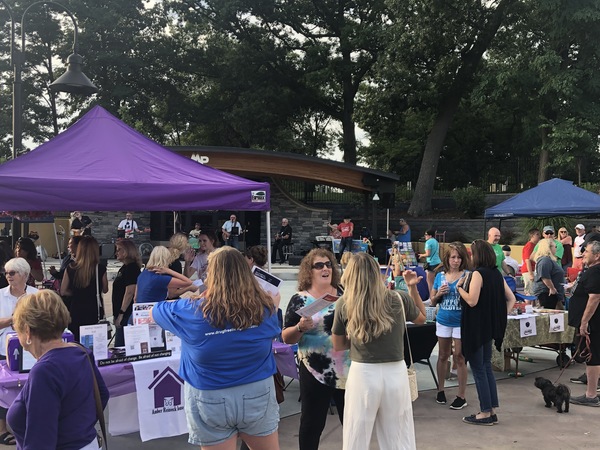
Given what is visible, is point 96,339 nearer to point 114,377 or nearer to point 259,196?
point 114,377

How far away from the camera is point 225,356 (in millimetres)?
2807

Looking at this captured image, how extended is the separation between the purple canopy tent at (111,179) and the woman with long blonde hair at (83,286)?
1.50 ft

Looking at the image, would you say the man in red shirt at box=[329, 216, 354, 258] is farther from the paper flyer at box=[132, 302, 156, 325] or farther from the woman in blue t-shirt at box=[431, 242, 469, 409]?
the paper flyer at box=[132, 302, 156, 325]

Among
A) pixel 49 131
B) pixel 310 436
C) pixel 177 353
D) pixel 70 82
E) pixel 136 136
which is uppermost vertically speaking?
pixel 49 131

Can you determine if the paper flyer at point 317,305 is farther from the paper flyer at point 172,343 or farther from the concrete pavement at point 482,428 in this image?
the concrete pavement at point 482,428

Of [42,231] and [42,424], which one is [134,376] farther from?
[42,231]

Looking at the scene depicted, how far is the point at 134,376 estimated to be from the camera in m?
4.33

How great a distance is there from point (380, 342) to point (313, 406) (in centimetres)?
79

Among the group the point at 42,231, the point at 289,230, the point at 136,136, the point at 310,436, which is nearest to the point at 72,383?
the point at 310,436

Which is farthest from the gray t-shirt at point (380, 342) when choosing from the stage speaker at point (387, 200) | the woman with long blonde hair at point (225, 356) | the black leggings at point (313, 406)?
the stage speaker at point (387, 200)

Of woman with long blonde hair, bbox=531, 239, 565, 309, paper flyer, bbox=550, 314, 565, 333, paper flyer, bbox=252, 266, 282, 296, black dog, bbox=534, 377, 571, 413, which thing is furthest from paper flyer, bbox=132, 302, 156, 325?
woman with long blonde hair, bbox=531, 239, 565, 309

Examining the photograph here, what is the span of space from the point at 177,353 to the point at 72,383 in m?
2.25

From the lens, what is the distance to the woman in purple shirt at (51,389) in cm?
224

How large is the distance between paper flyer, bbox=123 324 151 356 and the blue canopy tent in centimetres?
1061
